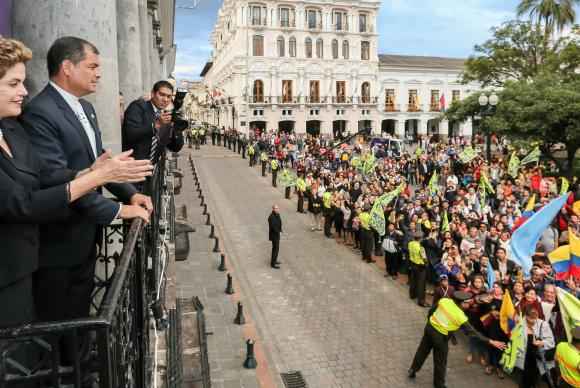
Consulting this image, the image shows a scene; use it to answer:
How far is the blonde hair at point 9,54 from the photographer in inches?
87.4

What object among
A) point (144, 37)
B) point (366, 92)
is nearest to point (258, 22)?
point (366, 92)

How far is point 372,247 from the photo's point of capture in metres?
16.2

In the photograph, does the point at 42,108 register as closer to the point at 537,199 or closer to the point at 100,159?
the point at 100,159

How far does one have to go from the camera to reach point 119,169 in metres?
2.60

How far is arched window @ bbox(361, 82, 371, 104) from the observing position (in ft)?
215

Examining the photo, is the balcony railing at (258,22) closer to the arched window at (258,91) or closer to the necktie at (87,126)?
the arched window at (258,91)

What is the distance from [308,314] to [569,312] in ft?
19.6

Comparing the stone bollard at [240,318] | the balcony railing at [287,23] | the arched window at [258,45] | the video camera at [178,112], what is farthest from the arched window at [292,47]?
the video camera at [178,112]

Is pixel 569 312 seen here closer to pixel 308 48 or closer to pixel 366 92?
pixel 308 48

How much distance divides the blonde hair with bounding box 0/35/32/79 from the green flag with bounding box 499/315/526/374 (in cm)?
805

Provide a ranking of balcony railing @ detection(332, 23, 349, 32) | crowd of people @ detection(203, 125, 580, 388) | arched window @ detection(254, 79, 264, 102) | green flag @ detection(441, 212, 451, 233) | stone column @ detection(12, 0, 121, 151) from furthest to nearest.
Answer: balcony railing @ detection(332, 23, 349, 32), arched window @ detection(254, 79, 264, 102), green flag @ detection(441, 212, 451, 233), crowd of people @ detection(203, 125, 580, 388), stone column @ detection(12, 0, 121, 151)

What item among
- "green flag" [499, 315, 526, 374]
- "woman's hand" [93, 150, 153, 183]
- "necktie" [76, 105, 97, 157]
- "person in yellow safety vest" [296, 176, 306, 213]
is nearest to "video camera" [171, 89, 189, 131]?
"necktie" [76, 105, 97, 157]

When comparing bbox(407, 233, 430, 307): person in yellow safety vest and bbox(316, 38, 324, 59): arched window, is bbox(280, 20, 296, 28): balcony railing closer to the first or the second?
bbox(316, 38, 324, 59): arched window

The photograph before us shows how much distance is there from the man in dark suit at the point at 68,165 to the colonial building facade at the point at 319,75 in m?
56.0
